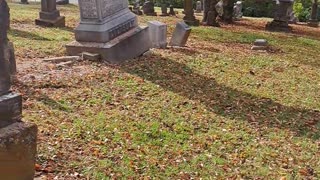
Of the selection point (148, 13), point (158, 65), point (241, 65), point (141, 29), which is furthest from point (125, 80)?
point (148, 13)

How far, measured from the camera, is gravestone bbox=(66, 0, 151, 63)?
342 inches

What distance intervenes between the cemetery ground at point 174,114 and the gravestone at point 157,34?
44 cm

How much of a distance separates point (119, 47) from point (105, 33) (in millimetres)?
403

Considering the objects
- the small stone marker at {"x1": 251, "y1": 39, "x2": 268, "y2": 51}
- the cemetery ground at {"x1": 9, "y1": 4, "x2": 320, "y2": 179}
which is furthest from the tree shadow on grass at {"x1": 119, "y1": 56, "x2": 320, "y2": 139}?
the small stone marker at {"x1": 251, "y1": 39, "x2": 268, "y2": 51}

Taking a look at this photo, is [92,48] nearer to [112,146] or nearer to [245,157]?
[112,146]

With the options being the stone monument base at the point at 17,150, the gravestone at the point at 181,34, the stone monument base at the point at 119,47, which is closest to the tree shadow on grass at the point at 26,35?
the stone monument base at the point at 119,47

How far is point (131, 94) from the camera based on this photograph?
712 cm

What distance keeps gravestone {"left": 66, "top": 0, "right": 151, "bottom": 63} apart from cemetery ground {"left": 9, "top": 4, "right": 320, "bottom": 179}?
339mm

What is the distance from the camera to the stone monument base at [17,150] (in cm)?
341

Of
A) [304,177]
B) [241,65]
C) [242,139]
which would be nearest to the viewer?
[304,177]

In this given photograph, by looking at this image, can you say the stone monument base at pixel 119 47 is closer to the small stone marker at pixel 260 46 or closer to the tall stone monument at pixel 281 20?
the small stone marker at pixel 260 46

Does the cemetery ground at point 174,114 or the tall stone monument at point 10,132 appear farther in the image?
the cemetery ground at point 174,114

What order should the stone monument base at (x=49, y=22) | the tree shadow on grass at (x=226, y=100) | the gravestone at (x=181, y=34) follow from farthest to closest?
the stone monument base at (x=49, y=22) < the gravestone at (x=181, y=34) < the tree shadow on grass at (x=226, y=100)

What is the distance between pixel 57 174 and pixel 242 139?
8.13 ft
